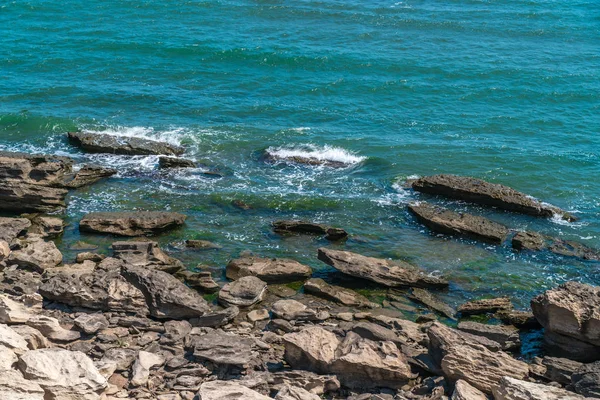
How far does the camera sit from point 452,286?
32156 millimetres

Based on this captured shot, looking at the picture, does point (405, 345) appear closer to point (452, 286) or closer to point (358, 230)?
point (452, 286)

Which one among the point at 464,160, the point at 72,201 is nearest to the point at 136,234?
the point at 72,201

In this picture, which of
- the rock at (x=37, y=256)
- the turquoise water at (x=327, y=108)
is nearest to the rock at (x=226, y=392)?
the turquoise water at (x=327, y=108)

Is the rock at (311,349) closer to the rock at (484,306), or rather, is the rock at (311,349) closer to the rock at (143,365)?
the rock at (143,365)

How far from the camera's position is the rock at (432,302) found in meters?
29.9

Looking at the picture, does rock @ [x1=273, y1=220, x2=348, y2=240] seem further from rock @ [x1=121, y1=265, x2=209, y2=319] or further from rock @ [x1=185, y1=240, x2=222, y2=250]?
rock @ [x1=121, y1=265, x2=209, y2=319]

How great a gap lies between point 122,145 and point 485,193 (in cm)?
1984

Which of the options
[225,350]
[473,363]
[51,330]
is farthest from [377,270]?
[51,330]

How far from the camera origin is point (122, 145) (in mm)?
44969

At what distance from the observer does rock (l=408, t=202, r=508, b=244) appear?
36.0 metres

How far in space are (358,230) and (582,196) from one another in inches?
517

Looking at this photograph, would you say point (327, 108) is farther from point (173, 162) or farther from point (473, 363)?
point (473, 363)

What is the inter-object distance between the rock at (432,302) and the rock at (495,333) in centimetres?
205

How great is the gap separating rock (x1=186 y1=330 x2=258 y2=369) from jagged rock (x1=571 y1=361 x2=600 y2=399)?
9.23 metres
